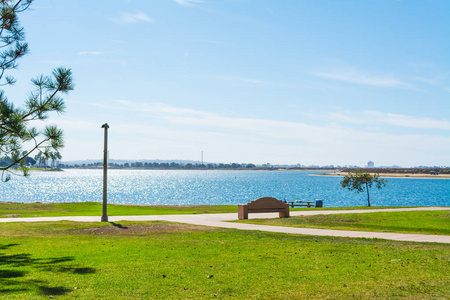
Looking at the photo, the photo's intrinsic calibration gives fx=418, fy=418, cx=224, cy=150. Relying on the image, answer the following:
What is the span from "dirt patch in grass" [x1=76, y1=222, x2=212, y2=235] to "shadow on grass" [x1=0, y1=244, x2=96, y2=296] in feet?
19.6

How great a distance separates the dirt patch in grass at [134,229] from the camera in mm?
18969

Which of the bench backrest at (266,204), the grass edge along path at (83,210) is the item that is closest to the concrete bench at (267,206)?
the bench backrest at (266,204)

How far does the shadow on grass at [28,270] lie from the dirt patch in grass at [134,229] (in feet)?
19.6

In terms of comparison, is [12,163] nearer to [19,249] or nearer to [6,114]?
[6,114]

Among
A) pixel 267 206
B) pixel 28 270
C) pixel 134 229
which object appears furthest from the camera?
pixel 267 206

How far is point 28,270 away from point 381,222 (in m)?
19.6

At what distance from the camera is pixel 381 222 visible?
79.3ft

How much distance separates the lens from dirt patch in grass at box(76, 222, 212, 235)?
62.2 feet

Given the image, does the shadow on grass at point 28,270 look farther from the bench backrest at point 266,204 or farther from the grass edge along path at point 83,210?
the bench backrest at point 266,204

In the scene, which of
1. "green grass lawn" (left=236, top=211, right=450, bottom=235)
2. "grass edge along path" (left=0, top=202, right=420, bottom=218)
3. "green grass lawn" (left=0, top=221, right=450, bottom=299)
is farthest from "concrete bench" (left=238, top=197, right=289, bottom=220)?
"green grass lawn" (left=0, top=221, right=450, bottom=299)

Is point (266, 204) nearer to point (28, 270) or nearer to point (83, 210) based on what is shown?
point (83, 210)

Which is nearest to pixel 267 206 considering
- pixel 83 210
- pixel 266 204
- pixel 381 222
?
pixel 266 204

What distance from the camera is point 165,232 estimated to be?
19.0 m

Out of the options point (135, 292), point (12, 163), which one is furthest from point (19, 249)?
point (135, 292)
